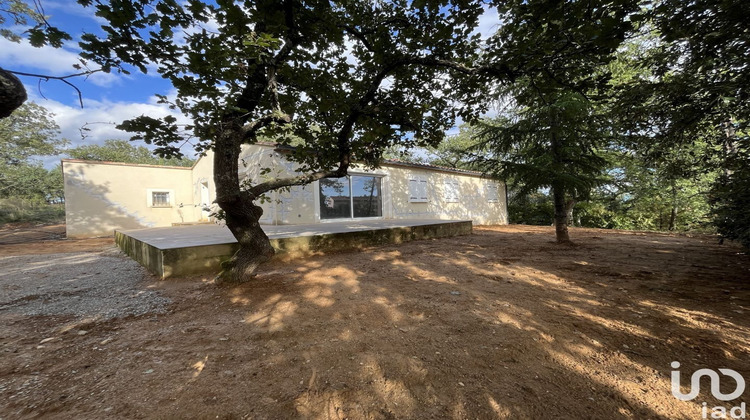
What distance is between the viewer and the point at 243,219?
11.7ft

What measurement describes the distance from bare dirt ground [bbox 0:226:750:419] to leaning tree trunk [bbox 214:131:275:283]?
0.31 metres

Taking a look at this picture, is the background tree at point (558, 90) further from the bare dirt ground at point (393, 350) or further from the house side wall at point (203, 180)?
the house side wall at point (203, 180)

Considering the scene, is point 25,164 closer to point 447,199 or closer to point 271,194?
point 271,194

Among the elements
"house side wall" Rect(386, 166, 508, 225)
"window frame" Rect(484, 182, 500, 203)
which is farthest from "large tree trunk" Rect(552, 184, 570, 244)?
"window frame" Rect(484, 182, 500, 203)

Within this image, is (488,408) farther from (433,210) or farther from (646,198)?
(646,198)

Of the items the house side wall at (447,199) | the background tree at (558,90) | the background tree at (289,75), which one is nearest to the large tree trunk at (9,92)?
the background tree at (289,75)

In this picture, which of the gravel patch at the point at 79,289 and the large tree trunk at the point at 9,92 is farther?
the gravel patch at the point at 79,289

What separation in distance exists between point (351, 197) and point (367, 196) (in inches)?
31.3

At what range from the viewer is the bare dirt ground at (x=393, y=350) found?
1.45 metres

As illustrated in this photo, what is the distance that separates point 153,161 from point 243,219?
44.3 m

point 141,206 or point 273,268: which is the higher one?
point 141,206

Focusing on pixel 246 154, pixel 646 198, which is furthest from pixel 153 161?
pixel 646 198

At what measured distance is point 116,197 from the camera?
11.6 m

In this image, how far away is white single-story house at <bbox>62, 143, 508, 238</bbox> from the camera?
28.8 feet
